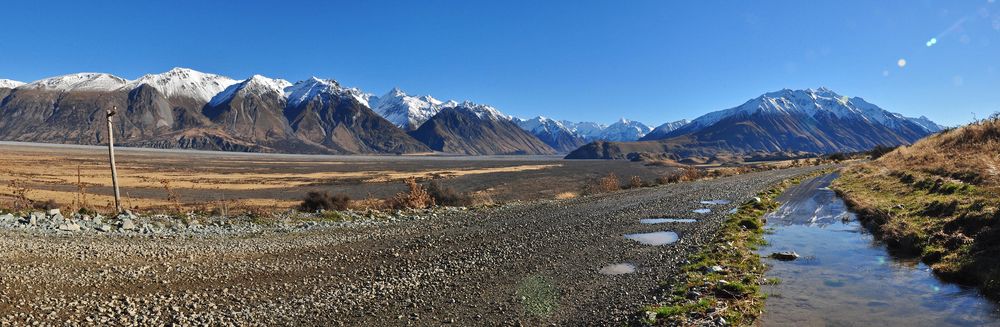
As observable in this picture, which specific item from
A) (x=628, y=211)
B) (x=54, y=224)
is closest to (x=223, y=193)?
(x=54, y=224)

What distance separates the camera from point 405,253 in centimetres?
1917

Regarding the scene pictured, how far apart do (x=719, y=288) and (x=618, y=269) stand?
385 centimetres

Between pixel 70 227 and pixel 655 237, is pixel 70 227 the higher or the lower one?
the higher one

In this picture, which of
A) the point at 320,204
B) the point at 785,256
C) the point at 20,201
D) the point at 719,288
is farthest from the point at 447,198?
the point at 20,201

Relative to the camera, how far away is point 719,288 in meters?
12.9

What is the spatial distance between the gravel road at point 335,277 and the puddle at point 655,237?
58 centimetres

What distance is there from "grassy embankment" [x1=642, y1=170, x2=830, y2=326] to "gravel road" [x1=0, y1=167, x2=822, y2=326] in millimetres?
691

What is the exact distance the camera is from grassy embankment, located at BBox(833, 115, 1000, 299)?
570 inches

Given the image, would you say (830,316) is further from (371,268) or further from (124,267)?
(124,267)

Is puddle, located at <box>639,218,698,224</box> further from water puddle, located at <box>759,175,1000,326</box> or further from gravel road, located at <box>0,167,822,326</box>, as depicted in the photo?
water puddle, located at <box>759,175,1000,326</box>

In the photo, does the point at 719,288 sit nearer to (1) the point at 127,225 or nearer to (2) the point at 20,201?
(1) the point at 127,225

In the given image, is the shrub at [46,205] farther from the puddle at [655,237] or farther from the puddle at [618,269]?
the puddle at [655,237]

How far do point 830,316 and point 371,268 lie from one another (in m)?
Result: 13.0

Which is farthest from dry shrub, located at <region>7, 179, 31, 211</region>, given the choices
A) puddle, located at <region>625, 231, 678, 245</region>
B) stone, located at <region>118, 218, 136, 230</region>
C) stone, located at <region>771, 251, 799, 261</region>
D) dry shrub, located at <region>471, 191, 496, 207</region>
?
stone, located at <region>771, 251, 799, 261</region>
